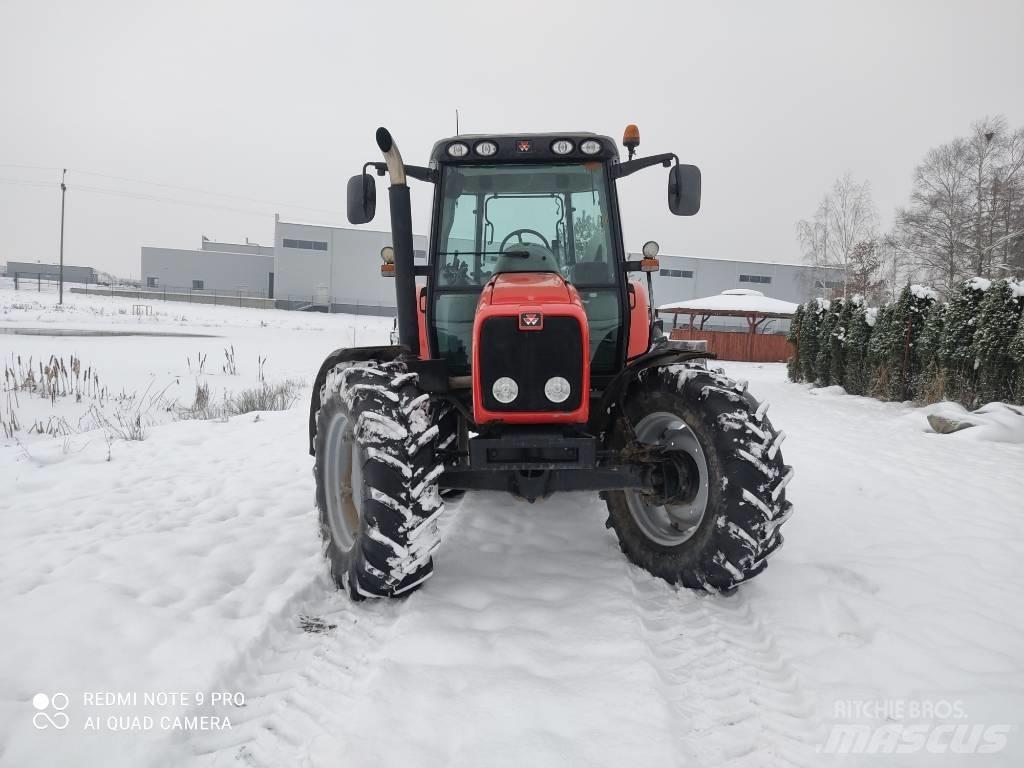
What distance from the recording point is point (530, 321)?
280 centimetres

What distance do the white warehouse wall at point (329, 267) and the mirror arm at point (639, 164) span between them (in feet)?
136

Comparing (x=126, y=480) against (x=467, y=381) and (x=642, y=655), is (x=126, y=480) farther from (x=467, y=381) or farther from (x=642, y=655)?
(x=642, y=655)

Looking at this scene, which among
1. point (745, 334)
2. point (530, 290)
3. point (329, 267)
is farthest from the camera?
point (329, 267)

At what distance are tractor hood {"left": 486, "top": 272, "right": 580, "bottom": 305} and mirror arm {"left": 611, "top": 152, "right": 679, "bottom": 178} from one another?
34.6 inches

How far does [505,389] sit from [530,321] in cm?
34

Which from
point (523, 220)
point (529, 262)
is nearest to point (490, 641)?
point (529, 262)

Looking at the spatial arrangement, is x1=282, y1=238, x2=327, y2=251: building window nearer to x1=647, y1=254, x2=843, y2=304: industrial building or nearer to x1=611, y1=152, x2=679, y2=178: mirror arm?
x1=647, y1=254, x2=843, y2=304: industrial building

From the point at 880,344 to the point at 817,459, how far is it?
5.93m

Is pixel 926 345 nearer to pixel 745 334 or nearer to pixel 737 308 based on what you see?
pixel 737 308

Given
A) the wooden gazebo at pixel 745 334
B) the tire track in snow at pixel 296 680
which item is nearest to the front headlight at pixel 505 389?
the tire track in snow at pixel 296 680

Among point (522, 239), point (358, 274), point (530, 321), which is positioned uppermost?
point (358, 274)

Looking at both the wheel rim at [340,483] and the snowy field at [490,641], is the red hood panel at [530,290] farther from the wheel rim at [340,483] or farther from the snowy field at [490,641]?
the snowy field at [490,641]

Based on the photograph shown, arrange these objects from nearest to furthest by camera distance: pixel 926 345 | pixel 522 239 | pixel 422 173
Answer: pixel 422 173, pixel 522 239, pixel 926 345

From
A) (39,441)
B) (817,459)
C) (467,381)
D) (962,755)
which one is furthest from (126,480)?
(817,459)
